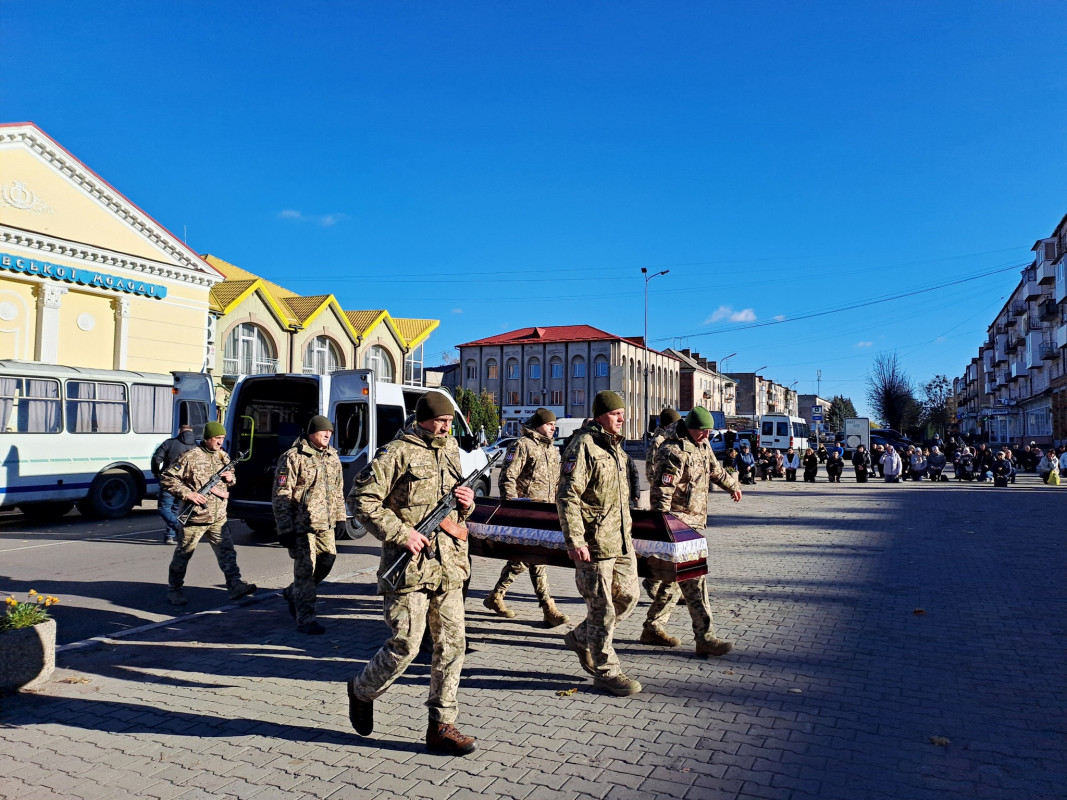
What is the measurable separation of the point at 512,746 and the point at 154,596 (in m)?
5.51

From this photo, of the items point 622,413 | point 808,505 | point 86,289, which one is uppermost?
point 86,289

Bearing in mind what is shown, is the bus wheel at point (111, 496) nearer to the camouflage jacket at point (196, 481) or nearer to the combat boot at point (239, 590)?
the camouflage jacket at point (196, 481)

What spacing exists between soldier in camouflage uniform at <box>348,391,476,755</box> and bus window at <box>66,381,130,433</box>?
45.2ft

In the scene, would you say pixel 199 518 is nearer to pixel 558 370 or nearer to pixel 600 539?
pixel 600 539

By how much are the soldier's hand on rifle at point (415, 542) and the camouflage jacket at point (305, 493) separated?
2.82 meters

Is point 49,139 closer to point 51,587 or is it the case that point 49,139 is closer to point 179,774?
point 51,587

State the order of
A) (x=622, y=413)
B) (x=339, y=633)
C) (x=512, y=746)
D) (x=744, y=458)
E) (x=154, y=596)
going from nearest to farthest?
(x=512, y=746) → (x=622, y=413) → (x=339, y=633) → (x=154, y=596) → (x=744, y=458)

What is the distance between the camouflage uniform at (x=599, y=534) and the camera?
483cm

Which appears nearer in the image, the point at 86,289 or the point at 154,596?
the point at 154,596

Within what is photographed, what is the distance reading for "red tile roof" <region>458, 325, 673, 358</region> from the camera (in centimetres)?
7694

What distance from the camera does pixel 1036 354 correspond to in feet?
194

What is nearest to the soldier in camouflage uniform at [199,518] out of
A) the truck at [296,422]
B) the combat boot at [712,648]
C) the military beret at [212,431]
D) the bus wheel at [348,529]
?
the military beret at [212,431]

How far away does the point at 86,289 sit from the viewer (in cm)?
2684

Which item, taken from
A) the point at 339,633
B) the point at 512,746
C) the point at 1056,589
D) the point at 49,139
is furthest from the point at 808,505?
the point at 49,139
